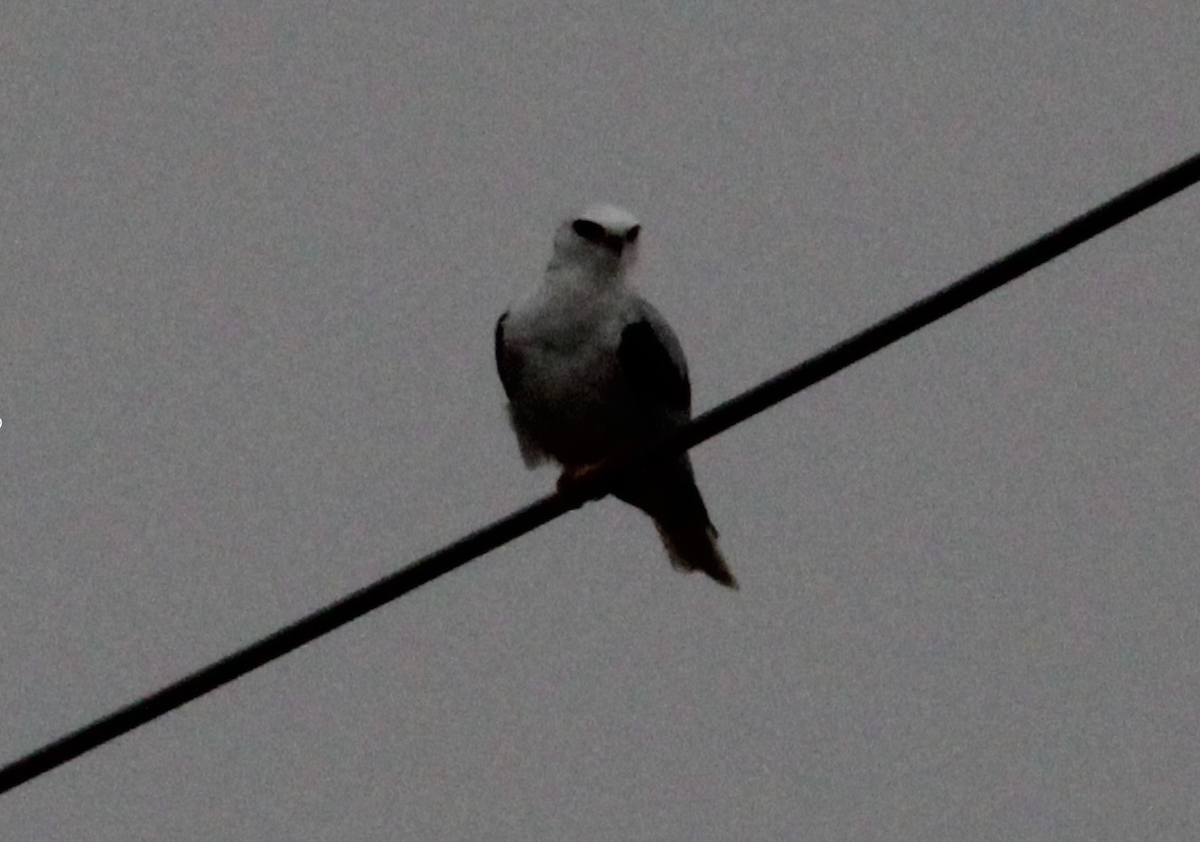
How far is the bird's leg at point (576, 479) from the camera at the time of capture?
720 cm

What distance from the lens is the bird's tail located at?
8656mm

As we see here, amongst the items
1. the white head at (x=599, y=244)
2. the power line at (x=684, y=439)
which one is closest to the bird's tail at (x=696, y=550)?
the white head at (x=599, y=244)

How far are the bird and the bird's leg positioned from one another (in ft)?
0.04

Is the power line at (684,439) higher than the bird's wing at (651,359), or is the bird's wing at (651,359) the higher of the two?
A: the bird's wing at (651,359)

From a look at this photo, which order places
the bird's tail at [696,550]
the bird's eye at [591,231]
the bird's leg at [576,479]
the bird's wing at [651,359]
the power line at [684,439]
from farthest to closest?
the bird's tail at [696,550] < the bird's eye at [591,231] < the bird's wing at [651,359] < the bird's leg at [576,479] < the power line at [684,439]

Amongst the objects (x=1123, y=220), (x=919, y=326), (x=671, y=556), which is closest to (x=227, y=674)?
(x=919, y=326)

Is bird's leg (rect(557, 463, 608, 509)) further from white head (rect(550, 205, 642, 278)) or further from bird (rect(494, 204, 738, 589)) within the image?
white head (rect(550, 205, 642, 278))

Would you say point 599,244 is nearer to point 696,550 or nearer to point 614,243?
point 614,243

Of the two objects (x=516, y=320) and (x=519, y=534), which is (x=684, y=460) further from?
(x=519, y=534)

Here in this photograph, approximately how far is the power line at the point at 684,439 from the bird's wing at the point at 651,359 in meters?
2.36

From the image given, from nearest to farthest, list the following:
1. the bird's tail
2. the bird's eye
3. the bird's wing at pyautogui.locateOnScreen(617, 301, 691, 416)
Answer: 1. the bird's wing at pyautogui.locateOnScreen(617, 301, 691, 416)
2. the bird's eye
3. the bird's tail

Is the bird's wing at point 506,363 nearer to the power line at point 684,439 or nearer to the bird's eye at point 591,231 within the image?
the bird's eye at point 591,231

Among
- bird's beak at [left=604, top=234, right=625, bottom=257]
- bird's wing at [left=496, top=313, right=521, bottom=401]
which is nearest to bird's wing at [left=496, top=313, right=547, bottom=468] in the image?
bird's wing at [left=496, top=313, right=521, bottom=401]

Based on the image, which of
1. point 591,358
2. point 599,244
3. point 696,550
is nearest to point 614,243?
point 599,244
